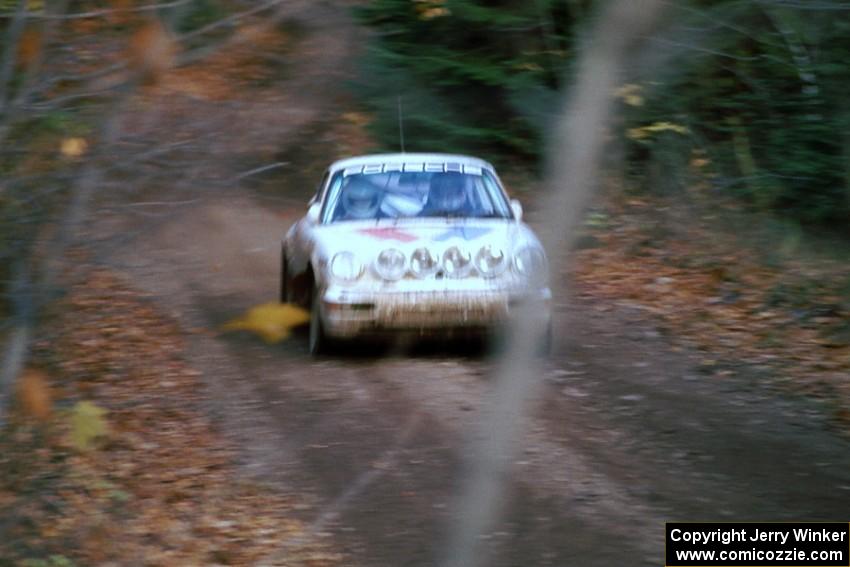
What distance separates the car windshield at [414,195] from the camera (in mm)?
9469

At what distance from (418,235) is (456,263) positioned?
1.33ft

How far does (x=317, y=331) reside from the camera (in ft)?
29.7

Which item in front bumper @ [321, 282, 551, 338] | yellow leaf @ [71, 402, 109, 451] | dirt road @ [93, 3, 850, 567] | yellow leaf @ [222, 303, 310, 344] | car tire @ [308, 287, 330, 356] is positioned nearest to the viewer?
yellow leaf @ [222, 303, 310, 344]

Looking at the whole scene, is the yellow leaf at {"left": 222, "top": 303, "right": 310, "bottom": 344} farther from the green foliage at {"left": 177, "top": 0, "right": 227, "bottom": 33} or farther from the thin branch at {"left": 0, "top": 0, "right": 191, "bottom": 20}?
the green foliage at {"left": 177, "top": 0, "right": 227, "bottom": 33}

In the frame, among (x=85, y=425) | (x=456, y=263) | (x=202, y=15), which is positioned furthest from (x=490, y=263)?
(x=85, y=425)

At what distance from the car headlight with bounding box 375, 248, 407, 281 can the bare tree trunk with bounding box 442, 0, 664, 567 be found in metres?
6.41

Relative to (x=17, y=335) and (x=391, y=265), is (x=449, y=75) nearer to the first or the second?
(x=391, y=265)

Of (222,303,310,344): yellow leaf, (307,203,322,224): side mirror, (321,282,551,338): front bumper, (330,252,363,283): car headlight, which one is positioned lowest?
(321,282,551,338): front bumper

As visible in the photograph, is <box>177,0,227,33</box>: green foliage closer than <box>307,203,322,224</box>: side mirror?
Yes

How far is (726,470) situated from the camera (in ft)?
21.7

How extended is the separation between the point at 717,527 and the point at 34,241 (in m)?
3.44

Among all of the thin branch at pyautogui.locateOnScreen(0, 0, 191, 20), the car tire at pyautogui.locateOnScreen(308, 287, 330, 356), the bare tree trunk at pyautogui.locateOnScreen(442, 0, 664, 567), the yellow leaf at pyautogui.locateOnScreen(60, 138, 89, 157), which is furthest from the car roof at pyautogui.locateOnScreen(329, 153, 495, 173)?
the bare tree trunk at pyautogui.locateOnScreen(442, 0, 664, 567)

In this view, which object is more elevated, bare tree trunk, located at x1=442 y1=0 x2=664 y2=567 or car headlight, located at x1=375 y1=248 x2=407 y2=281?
bare tree trunk, located at x1=442 y1=0 x2=664 y2=567

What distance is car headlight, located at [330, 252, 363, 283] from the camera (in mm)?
8688
